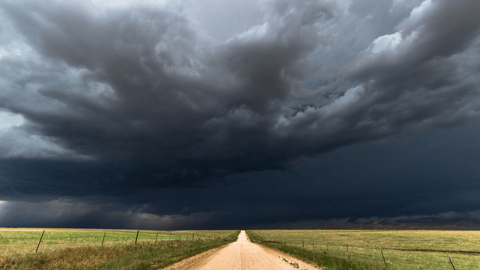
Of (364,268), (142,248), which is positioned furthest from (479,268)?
(142,248)

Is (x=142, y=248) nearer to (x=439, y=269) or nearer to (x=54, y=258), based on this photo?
(x=54, y=258)

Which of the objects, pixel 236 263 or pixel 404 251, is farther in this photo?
pixel 404 251

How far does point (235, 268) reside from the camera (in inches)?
684

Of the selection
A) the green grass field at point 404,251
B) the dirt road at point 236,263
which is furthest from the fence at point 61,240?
the green grass field at point 404,251

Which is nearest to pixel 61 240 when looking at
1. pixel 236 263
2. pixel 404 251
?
pixel 236 263

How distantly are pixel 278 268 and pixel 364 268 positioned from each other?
340 inches

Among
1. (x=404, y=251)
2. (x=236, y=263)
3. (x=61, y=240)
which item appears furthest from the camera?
(x=61, y=240)

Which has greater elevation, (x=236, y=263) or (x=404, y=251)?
(x=236, y=263)

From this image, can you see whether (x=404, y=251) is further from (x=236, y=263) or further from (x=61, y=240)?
(x=61, y=240)

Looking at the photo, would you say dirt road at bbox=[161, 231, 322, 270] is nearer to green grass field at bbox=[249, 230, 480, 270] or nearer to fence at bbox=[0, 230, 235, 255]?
fence at bbox=[0, 230, 235, 255]

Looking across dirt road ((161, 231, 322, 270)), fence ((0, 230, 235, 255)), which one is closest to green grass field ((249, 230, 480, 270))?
dirt road ((161, 231, 322, 270))

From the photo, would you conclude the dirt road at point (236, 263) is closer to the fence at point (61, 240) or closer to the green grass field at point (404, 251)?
the fence at point (61, 240)

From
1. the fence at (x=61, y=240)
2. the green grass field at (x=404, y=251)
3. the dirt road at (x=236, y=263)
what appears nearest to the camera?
the dirt road at (x=236, y=263)

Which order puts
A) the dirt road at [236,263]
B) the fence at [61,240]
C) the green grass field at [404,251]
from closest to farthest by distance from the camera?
the dirt road at [236,263] → the fence at [61,240] → the green grass field at [404,251]
